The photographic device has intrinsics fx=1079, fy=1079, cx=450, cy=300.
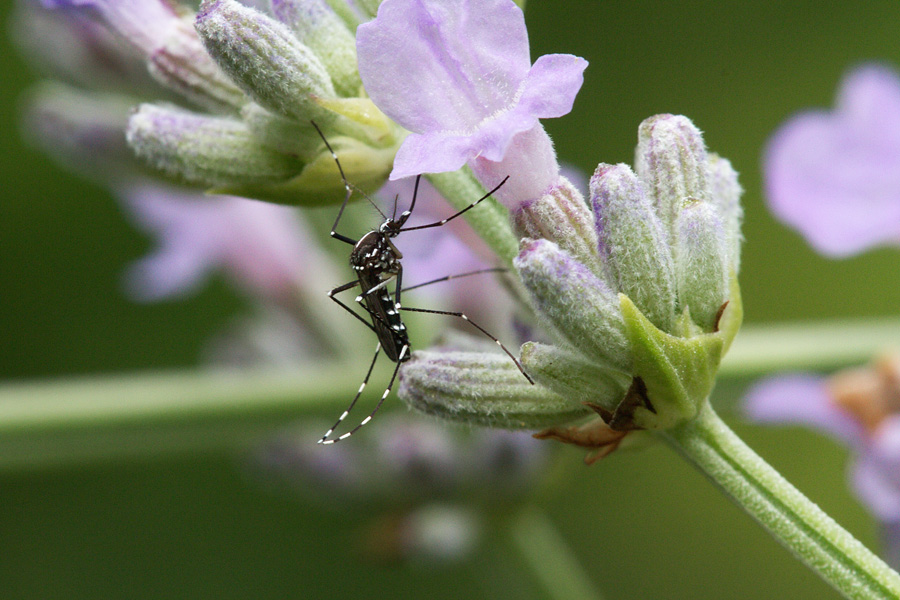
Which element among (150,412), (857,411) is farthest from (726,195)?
(150,412)

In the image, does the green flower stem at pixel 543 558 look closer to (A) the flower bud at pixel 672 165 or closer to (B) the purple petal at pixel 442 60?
(A) the flower bud at pixel 672 165

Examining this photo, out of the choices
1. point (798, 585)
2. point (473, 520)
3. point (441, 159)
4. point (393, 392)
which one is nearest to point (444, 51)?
point (441, 159)

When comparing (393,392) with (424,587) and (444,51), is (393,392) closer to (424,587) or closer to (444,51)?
(444,51)

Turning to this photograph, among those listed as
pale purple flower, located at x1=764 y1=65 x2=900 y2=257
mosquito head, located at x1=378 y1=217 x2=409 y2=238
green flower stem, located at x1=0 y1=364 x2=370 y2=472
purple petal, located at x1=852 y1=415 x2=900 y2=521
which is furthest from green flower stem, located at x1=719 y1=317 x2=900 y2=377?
green flower stem, located at x1=0 y1=364 x2=370 y2=472

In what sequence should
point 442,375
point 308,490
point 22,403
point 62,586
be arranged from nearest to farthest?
point 442,375
point 22,403
point 308,490
point 62,586

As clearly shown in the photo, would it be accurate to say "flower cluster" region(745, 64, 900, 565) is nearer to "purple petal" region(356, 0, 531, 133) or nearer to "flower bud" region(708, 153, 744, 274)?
"flower bud" region(708, 153, 744, 274)

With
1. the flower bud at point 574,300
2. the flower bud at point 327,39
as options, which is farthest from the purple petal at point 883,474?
the flower bud at point 327,39
